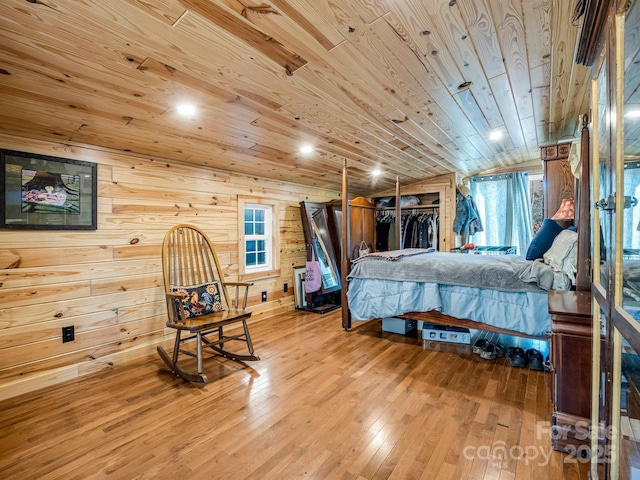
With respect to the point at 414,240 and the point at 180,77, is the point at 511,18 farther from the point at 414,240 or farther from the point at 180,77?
the point at 414,240

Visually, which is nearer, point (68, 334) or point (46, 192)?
point (46, 192)

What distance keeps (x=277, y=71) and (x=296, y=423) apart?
2.13 metres

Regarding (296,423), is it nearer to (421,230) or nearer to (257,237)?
(257,237)

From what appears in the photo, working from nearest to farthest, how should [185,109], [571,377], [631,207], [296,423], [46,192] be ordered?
[631,207], [571,377], [296,423], [185,109], [46,192]

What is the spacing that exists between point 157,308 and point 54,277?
0.90 metres

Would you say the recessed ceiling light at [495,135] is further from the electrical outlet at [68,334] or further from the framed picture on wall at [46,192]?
the electrical outlet at [68,334]

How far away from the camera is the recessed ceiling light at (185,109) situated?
218 centimetres

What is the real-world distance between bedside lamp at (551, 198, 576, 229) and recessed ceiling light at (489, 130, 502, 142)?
0.97 m

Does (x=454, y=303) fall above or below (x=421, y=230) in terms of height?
below

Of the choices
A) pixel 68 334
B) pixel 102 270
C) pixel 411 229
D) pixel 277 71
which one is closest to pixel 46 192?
pixel 102 270

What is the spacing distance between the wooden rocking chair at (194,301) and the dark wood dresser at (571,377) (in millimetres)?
2191

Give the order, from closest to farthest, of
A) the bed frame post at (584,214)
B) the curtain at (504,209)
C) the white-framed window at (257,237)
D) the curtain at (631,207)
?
the curtain at (631,207)
the bed frame post at (584,214)
the white-framed window at (257,237)
the curtain at (504,209)

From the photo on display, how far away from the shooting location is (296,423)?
76.6 inches

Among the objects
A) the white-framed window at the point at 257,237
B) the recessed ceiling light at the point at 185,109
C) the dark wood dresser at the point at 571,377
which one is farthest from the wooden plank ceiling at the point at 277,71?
the dark wood dresser at the point at 571,377
